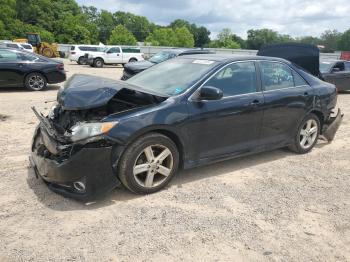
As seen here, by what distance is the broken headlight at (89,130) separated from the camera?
398 centimetres

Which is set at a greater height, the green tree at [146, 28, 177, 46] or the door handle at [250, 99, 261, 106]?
the green tree at [146, 28, 177, 46]

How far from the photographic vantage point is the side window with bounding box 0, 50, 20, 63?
38.3 feet

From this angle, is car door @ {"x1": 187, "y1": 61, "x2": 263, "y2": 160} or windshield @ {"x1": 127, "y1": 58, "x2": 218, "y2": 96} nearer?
car door @ {"x1": 187, "y1": 61, "x2": 263, "y2": 160}

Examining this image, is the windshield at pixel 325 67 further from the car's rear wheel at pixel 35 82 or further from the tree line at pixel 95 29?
the tree line at pixel 95 29

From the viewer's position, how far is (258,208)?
168 inches

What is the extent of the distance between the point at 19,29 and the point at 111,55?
141 feet

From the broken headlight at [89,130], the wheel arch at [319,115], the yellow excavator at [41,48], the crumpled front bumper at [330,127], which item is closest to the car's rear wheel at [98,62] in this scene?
the yellow excavator at [41,48]

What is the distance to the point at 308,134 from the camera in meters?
6.31

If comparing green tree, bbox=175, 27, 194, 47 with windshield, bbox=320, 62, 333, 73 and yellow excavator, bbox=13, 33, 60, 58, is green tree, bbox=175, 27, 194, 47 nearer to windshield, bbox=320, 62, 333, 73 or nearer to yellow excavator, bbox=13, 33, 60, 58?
yellow excavator, bbox=13, 33, 60, 58

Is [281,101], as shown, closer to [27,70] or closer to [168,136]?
[168,136]

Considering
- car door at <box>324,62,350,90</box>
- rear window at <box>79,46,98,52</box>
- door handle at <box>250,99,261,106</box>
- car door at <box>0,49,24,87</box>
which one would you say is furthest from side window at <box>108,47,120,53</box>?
door handle at <box>250,99,261,106</box>

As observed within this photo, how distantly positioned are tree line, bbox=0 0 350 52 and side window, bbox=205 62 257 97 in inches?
2420

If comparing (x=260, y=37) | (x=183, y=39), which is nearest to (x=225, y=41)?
(x=183, y=39)

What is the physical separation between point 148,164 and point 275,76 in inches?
99.3
